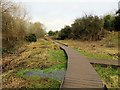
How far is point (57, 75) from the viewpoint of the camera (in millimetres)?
11695

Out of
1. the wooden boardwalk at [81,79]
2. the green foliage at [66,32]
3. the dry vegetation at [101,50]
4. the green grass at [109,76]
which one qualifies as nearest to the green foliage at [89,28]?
the dry vegetation at [101,50]

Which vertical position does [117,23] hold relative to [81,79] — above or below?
above

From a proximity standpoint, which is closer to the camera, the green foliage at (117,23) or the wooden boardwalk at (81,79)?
the wooden boardwalk at (81,79)

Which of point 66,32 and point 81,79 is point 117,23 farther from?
point 81,79

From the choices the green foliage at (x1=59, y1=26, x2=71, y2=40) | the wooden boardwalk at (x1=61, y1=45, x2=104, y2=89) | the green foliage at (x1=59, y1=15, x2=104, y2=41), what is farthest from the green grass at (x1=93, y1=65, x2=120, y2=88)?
the green foliage at (x1=59, y1=26, x2=71, y2=40)

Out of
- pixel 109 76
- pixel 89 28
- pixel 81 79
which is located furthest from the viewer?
pixel 89 28

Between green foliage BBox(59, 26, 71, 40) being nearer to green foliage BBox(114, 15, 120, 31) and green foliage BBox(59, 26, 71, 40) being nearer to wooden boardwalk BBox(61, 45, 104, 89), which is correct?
green foliage BBox(114, 15, 120, 31)

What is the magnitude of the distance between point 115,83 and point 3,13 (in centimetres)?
2158

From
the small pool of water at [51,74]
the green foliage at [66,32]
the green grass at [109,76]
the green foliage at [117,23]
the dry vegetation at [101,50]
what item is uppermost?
the green foliage at [117,23]

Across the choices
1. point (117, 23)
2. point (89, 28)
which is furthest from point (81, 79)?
point (117, 23)

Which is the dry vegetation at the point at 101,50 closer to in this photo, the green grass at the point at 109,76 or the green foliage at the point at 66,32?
the green grass at the point at 109,76

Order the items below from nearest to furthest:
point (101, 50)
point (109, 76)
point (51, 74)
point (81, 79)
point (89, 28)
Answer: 1. point (81, 79)
2. point (109, 76)
3. point (51, 74)
4. point (101, 50)
5. point (89, 28)

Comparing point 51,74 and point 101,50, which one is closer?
point 51,74

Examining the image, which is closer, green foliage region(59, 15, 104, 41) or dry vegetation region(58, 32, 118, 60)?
dry vegetation region(58, 32, 118, 60)
